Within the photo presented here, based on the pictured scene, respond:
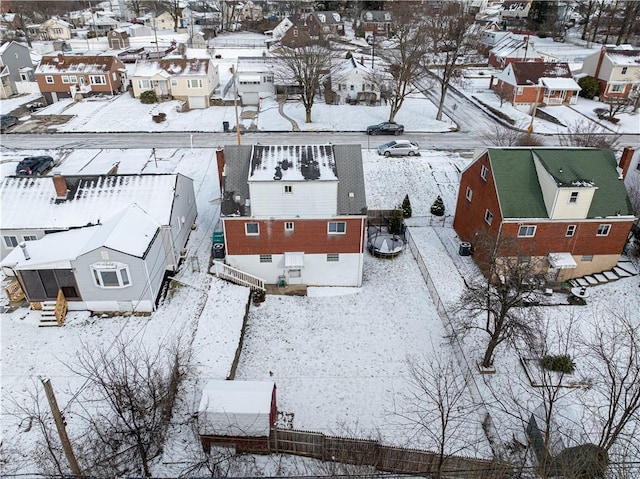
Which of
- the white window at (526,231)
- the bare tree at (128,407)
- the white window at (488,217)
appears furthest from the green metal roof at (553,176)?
the bare tree at (128,407)

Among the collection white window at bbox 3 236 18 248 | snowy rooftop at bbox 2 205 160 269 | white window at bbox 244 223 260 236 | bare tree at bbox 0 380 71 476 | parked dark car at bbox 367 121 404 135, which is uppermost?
snowy rooftop at bbox 2 205 160 269

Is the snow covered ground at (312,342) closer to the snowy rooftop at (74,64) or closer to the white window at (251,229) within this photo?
the white window at (251,229)

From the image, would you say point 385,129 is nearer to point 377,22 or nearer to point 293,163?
point 293,163

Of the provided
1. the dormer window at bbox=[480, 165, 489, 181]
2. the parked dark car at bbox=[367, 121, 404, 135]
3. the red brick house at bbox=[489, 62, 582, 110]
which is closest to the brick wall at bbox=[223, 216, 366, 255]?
the dormer window at bbox=[480, 165, 489, 181]

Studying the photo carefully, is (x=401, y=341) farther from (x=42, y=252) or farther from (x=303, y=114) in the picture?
(x=303, y=114)

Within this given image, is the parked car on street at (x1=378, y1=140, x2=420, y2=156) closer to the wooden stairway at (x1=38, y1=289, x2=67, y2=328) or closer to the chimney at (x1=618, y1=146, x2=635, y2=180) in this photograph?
the chimney at (x1=618, y1=146, x2=635, y2=180)

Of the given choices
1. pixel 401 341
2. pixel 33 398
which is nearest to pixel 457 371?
pixel 401 341
